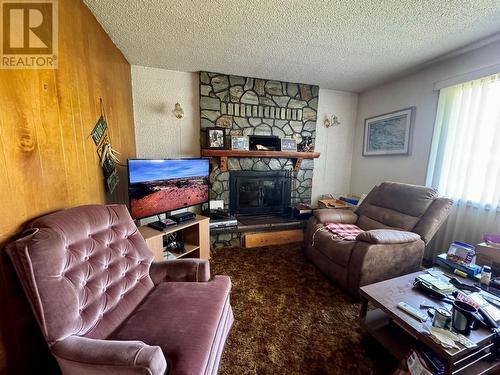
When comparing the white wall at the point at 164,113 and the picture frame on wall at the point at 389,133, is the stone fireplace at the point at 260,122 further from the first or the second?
the picture frame on wall at the point at 389,133

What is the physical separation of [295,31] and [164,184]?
6.06ft

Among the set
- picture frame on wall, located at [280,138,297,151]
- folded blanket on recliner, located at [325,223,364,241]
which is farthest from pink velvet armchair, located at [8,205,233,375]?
picture frame on wall, located at [280,138,297,151]

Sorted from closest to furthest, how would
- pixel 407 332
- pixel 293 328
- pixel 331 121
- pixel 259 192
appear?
pixel 407 332, pixel 293 328, pixel 259 192, pixel 331 121

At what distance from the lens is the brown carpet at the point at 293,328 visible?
124 centimetres

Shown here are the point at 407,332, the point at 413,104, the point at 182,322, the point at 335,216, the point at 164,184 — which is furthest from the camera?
the point at 413,104

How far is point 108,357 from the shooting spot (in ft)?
2.46

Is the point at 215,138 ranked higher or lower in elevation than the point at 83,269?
higher

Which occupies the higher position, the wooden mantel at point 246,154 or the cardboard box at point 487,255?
the wooden mantel at point 246,154

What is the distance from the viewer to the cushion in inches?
33.3

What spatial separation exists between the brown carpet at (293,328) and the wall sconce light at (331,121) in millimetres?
2355

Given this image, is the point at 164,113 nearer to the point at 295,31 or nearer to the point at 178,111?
the point at 178,111

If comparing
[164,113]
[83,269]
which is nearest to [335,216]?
[83,269]

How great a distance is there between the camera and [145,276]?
4.40 ft

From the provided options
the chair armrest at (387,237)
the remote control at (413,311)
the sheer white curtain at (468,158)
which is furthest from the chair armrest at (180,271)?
the sheer white curtain at (468,158)
